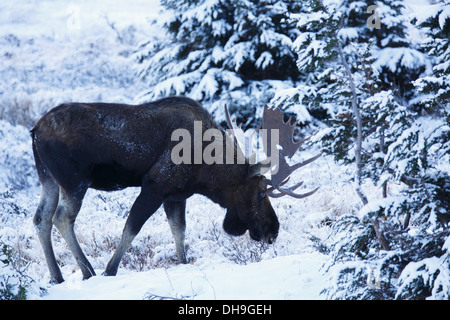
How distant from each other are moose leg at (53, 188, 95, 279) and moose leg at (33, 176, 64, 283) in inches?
2.9

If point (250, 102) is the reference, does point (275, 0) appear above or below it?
above

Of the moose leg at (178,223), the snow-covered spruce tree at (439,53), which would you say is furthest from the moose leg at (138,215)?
the snow-covered spruce tree at (439,53)

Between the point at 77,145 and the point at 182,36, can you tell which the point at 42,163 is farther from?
the point at 182,36

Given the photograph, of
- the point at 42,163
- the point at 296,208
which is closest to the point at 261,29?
the point at 296,208

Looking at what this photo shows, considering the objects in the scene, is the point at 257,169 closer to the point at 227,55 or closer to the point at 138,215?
the point at 138,215

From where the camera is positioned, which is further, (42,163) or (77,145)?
(42,163)

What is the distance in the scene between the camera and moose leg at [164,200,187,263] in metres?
5.85

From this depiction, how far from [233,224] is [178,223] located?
26.1 inches

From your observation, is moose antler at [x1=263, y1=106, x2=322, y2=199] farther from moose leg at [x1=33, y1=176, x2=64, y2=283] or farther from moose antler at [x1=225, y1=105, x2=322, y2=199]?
moose leg at [x1=33, y1=176, x2=64, y2=283]

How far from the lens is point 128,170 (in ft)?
17.2

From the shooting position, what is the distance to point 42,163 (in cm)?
538

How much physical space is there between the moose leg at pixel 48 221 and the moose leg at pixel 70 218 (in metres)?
0.07

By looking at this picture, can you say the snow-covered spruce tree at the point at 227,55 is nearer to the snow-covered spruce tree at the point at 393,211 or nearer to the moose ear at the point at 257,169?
the moose ear at the point at 257,169
